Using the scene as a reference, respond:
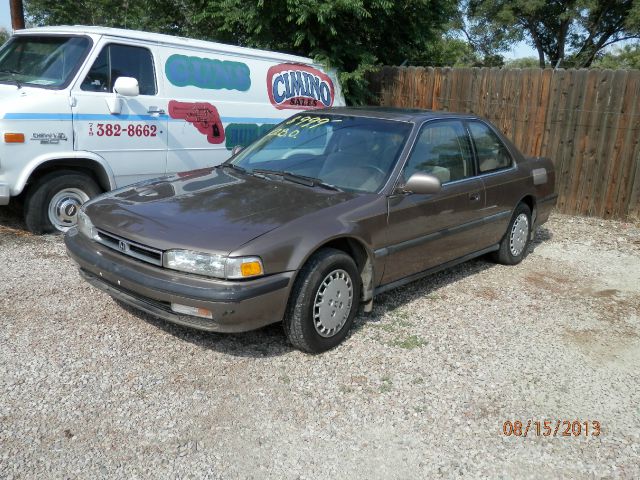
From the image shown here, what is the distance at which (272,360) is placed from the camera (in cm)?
397

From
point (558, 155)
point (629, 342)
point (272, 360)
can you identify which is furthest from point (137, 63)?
point (558, 155)

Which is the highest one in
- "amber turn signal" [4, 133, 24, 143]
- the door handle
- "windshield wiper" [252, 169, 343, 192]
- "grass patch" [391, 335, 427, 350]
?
"amber turn signal" [4, 133, 24, 143]

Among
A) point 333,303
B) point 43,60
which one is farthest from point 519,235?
point 43,60

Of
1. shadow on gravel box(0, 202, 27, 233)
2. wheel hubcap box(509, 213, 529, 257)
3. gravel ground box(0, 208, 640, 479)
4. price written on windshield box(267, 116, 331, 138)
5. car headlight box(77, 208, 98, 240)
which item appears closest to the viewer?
gravel ground box(0, 208, 640, 479)

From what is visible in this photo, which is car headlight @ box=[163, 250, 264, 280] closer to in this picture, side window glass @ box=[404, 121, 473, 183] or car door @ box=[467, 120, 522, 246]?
side window glass @ box=[404, 121, 473, 183]

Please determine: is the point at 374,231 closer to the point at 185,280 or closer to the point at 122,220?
the point at 185,280

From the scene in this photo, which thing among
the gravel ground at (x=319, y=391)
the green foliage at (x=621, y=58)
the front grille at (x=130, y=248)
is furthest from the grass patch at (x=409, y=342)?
the green foliage at (x=621, y=58)

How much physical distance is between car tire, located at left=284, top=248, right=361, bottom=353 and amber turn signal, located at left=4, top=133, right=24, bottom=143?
349 centimetres

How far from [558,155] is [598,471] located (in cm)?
684

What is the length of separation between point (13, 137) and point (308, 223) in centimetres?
343

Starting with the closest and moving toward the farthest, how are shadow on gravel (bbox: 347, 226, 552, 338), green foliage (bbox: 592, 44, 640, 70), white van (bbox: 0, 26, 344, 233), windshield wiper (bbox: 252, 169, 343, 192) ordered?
A: windshield wiper (bbox: 252, 169, 343, 192)
shadow on gravel (bbox: 347, 226, 552, 338)
white van (bbox: 0, 26, 344, 233)
green foliage (bbox: 592, 44, 640, 70)

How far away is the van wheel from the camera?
19.8 feet

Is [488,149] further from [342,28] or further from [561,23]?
[561,23]
